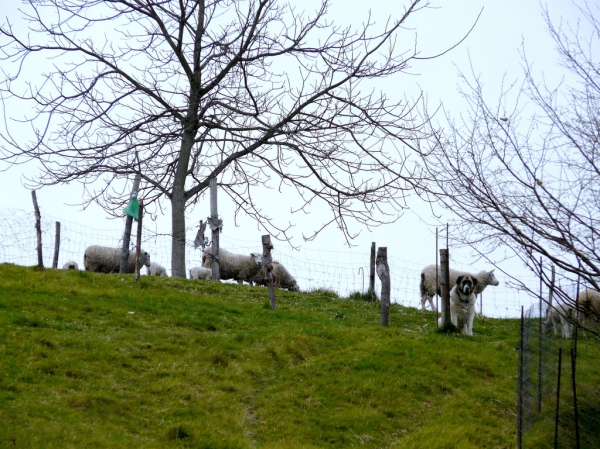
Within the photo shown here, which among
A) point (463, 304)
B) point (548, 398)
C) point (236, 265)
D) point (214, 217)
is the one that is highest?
point (214, 217)

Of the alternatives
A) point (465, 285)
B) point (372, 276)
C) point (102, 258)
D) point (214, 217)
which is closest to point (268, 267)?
point (465, 285)

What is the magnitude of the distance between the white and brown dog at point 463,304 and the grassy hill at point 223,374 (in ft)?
1.89

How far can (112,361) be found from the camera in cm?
1088

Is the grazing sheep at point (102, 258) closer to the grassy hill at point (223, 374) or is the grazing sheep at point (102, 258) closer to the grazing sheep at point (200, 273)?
the grazing sheep at point (200, 273)

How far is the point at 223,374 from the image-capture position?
1113 centimetres

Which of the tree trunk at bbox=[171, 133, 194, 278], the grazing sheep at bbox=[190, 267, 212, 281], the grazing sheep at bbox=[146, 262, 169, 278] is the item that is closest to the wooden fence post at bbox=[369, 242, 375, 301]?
the tree trunk at bbox=[171, 133, 194, 278]

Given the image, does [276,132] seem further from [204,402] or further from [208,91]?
[204,402]

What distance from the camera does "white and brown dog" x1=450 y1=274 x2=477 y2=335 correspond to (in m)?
15.0

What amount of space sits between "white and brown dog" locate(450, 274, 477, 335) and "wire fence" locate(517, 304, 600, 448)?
4774 mm

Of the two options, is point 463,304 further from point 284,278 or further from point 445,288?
point 284,278

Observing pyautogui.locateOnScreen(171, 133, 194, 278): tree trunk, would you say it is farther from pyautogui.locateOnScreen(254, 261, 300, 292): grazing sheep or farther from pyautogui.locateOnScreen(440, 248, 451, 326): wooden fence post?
A: pyautogui.locateOnScreen(440, 248, 451, 326): wooden fence post

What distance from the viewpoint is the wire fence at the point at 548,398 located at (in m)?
8.94

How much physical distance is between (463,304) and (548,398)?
5.89m

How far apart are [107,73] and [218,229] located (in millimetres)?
5830
